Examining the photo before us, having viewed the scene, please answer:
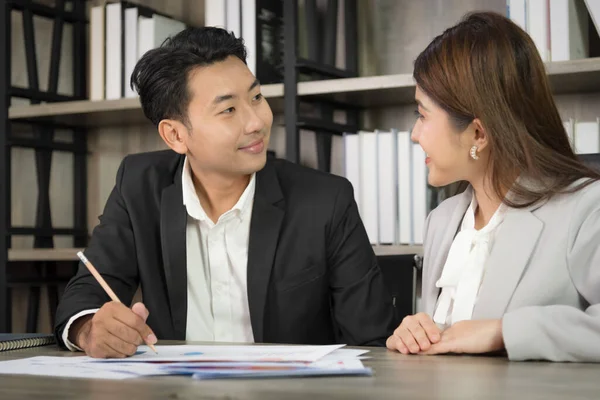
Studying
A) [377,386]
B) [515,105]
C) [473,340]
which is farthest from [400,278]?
[377,386]

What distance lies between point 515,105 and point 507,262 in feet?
0.88

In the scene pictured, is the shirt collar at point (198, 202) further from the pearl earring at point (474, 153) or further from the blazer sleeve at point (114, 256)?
the pearl earring at point (474, 153)

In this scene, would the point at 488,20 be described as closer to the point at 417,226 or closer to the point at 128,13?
the point at 417,226

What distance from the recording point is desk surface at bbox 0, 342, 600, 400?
91cm

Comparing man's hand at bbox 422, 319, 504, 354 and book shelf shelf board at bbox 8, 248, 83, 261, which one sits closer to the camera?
man's hand at bbox 422, 319, 504, 354

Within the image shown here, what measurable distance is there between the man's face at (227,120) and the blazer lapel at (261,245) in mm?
70

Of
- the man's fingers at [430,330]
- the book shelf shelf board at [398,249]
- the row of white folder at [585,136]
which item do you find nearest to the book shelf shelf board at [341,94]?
the row of white folder at [585,136]

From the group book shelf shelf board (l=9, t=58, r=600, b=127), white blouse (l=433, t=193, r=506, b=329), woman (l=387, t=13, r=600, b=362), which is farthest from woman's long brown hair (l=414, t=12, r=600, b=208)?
book shelf shelf board (l=9, t=58, r=600, b=127)

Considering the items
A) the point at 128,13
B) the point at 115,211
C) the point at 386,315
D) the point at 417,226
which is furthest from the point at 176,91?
the point at 128,13

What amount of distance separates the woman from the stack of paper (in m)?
0.19

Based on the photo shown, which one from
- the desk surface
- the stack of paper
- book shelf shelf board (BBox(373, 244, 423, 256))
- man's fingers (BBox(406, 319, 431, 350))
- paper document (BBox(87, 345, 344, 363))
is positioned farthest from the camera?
book shelf shelf board (BBox(373, 244, 423, 256))

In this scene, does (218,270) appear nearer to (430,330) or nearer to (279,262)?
(279,262)

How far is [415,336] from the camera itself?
4.30 ft

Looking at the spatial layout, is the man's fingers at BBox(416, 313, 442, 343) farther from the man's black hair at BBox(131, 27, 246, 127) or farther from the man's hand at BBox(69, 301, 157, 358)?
the man's black hair at BBox(131, 27, 246, 127)
